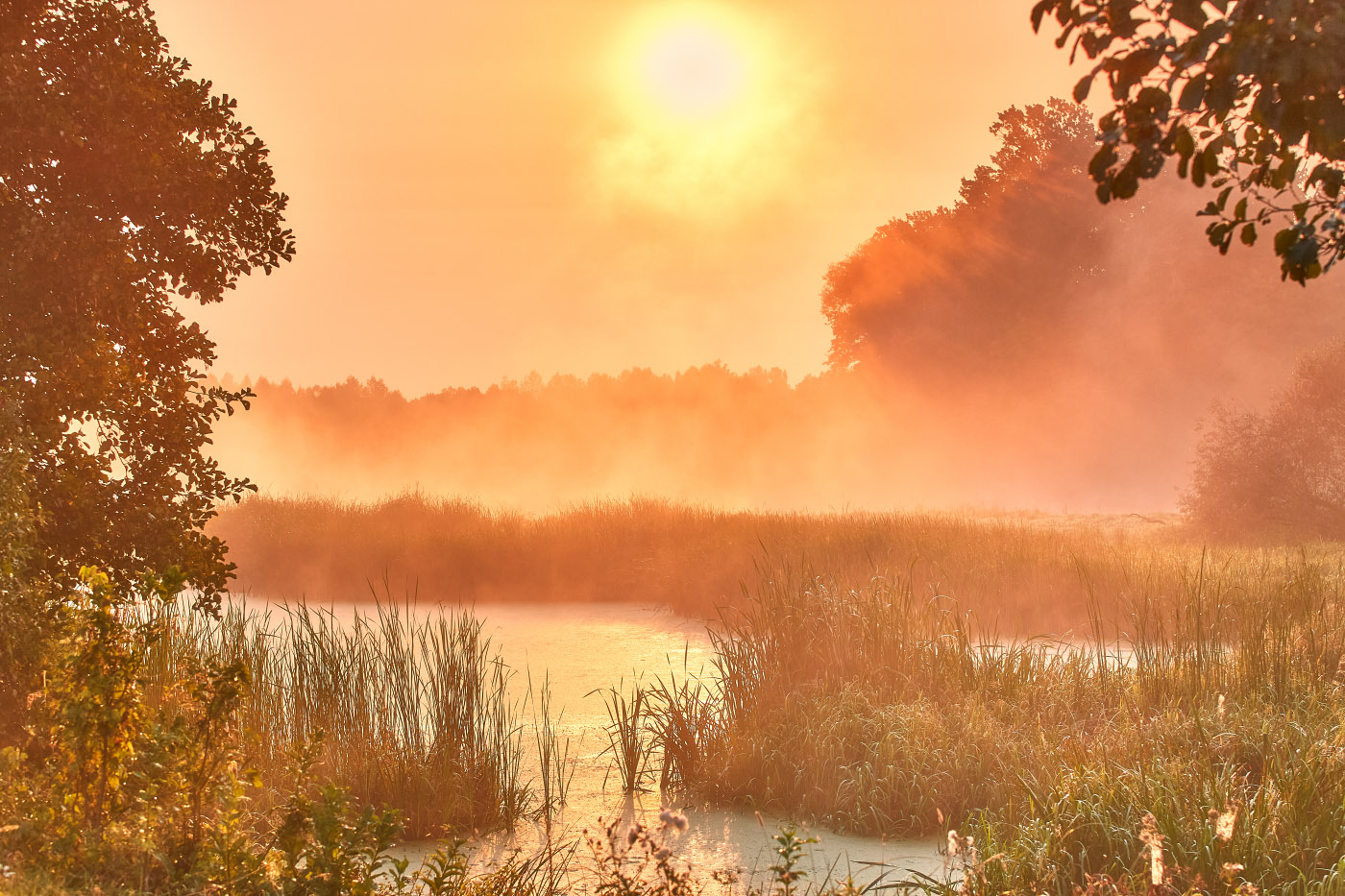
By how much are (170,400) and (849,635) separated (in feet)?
11.3

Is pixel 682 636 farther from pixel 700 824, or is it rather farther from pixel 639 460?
pixel 639 460

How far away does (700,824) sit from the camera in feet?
13.8

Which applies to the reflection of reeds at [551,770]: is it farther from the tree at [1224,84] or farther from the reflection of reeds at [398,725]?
the tree at [1224,84]

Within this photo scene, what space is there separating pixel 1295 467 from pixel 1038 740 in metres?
9.99

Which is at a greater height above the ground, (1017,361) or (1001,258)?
(1001,258)

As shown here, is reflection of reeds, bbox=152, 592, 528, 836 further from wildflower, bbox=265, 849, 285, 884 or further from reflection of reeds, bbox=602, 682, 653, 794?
wildflower, bbox=265, 849, 285, 884

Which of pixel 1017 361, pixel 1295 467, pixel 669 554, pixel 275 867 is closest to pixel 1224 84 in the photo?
pixel 275 867

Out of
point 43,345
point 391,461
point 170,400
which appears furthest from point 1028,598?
point 391,461

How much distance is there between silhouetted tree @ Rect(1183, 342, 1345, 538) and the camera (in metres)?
12.2

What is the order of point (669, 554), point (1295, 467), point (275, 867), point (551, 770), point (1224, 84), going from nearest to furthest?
point (1224, 84) → point (275, 867) → point (551, 770) → point (669, 554) → point (1295, 467)

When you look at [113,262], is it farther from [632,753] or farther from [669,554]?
[669,554]

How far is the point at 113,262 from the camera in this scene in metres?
3.58

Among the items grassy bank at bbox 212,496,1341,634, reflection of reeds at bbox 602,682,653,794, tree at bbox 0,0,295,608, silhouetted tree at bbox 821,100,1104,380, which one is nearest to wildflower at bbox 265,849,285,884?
tree at bbox 0,0,295,608

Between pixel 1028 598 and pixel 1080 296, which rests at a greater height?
pixel 1080 296
